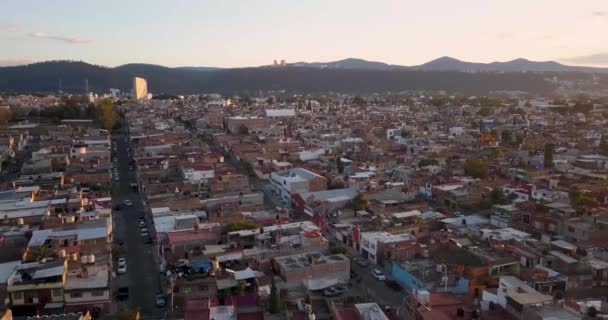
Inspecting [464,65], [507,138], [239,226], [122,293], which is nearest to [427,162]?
[507,138]

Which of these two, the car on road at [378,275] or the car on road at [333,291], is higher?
the car on road at [333,291]

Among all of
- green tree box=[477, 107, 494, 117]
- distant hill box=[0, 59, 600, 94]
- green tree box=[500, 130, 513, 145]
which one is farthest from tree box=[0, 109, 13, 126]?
distant hill box=[0, 59, 600, 94]

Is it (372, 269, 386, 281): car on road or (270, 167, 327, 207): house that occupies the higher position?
(270, 167, 327, 207): house

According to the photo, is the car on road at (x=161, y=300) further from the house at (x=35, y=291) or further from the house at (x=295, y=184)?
the house at (x=295, y=184)

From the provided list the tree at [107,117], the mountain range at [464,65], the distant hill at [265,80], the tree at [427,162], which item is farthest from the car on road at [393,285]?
the mountain range at [464,65]

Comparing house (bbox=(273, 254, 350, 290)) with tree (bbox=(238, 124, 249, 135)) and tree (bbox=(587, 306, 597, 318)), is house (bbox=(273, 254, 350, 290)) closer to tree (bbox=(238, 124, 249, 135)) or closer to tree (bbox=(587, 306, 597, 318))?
tree (bbox=(587, 306, 597, 318))

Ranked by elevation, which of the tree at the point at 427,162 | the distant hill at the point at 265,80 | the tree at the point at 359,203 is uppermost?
the distant hill at the point at 265,80

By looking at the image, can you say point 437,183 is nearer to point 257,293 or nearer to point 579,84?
point 257,293
